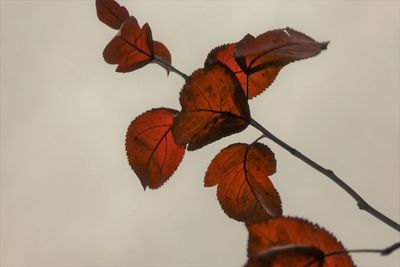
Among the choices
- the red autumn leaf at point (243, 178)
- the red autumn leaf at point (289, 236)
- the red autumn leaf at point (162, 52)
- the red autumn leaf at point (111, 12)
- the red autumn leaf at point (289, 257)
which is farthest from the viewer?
the red autumn leaf at point (162, 52)

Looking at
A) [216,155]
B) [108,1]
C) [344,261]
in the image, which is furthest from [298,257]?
[108,1]

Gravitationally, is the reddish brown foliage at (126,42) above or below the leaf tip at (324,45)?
above

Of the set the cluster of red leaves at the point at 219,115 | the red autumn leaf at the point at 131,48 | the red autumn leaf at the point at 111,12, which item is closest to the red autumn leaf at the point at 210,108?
the cluster of red leaves at the point at 219,115

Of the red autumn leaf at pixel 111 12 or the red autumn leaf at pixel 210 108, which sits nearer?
the red autumn leaf at pixel 210 108

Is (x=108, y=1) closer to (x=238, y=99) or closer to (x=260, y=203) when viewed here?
(x=238, y=99)

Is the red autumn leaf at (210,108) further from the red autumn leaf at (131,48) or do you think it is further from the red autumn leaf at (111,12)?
the red autumn leaf at (111,12)

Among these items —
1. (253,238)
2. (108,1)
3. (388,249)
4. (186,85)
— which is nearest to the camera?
(388,249)

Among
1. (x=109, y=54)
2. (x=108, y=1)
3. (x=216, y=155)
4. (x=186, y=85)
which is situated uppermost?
(x=108, y=1)

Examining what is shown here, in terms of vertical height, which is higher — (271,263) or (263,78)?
(263,78)
